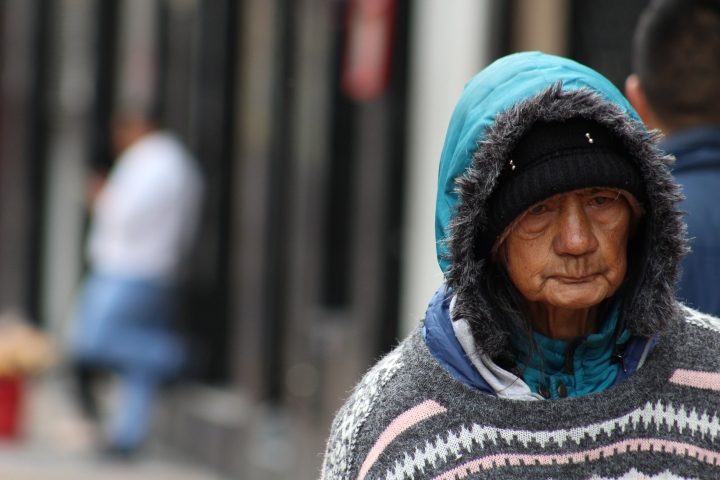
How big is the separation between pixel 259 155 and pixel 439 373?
19.2ft

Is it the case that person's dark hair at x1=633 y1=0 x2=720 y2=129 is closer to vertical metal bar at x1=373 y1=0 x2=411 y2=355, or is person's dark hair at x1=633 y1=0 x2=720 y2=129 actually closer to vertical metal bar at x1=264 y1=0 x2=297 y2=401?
vertical metal bar at x1=373 y1=0 x2=411 y2=355

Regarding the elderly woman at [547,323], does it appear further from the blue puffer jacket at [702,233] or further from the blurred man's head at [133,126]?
the blurred man's head at [133,126]

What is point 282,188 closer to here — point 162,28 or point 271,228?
point 271,228

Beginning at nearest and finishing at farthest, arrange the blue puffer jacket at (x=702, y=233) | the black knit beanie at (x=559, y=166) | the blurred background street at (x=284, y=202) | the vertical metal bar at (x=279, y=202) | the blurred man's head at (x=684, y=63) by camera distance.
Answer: the black knit beanie at (x=559, y=166) < the blue puffer jacket at (x=702, y=233) < the blurred man's head at (x=684, y=63) < the blurred background street at (x=284, y=202) < the vertical metal bar at (x=279, y=202)

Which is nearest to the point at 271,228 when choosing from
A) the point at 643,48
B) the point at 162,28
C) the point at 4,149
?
the point at 162,28

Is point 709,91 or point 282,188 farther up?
point 282,188

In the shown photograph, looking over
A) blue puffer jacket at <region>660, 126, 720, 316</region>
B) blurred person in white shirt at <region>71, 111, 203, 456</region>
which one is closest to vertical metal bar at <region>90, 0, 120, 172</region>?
blurred person in white shirt at <region>71, 111, 203, 456</region>

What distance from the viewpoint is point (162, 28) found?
9.45 metres

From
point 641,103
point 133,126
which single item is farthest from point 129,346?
point 641,103

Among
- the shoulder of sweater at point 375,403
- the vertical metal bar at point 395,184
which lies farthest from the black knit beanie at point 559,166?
the vertical metal bar at point 395,184

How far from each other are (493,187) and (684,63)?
932 mm

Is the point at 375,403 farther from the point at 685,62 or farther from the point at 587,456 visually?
the point at 685,62

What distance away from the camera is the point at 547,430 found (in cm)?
204

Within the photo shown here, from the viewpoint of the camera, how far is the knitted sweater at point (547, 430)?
2.02 metres
